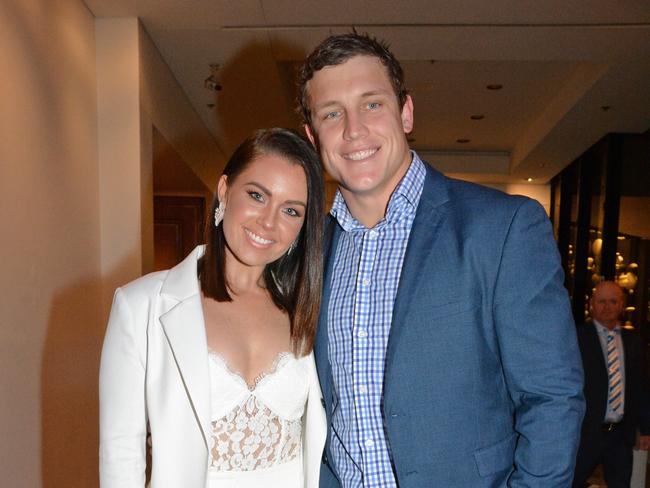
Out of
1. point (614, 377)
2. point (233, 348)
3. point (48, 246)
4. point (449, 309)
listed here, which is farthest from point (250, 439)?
point (614, 377)

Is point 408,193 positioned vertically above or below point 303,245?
above

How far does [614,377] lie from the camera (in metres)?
4.46

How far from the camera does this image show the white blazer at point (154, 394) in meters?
1.71

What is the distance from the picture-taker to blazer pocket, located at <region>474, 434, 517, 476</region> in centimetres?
155

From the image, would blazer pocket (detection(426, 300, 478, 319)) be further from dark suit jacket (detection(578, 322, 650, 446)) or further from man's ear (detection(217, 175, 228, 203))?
dark suit jacket (detection(578, 322, 650, 446))

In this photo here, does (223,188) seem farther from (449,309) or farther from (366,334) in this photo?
(449,309)

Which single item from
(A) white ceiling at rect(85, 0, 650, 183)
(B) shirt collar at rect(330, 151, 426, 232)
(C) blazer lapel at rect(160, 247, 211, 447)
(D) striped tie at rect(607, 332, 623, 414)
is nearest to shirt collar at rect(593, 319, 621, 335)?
(D) striped tie at rect(607, 332, 623, 414)

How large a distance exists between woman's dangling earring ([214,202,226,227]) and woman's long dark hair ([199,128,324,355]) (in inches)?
0.8

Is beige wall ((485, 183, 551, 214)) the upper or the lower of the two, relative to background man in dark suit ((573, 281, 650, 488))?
upper

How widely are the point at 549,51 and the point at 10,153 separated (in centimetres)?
400

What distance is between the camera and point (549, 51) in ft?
16.1

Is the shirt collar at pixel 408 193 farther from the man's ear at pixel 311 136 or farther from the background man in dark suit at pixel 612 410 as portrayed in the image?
the background man in dark suit at pixel 612 410

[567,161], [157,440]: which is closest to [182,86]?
[157,440]

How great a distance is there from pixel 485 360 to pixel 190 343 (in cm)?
81
